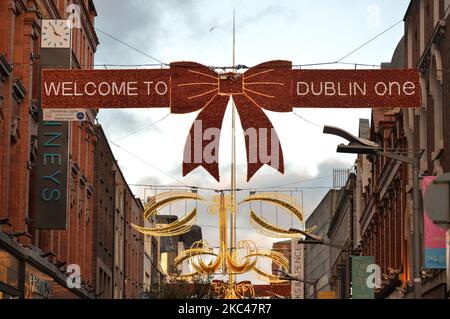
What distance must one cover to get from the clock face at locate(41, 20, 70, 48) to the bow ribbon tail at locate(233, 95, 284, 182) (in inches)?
634

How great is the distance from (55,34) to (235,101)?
1659cm

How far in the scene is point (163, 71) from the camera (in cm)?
2708

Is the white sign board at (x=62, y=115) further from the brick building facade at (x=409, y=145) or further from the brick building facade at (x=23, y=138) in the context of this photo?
the brick building facade at (x=409, y=145)

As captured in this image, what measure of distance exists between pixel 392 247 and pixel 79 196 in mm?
14907

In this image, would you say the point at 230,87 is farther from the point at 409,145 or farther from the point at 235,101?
the point at 409,145

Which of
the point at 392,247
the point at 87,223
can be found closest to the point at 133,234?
the point at 87,223

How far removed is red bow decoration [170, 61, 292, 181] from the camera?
26.7 meters

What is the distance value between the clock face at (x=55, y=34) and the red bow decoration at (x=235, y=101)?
50.1 feet

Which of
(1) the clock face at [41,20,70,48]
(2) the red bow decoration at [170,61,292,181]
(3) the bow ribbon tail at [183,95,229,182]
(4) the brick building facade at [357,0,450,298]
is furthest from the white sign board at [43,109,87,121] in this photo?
(1) the clock face at [41,20,70,48]

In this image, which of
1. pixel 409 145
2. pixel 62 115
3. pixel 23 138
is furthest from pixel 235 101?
pixel 409 145

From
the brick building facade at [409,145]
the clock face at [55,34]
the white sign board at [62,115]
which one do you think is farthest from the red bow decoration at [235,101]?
the clock face at [55,34]

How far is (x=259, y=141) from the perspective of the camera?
26.7 m
